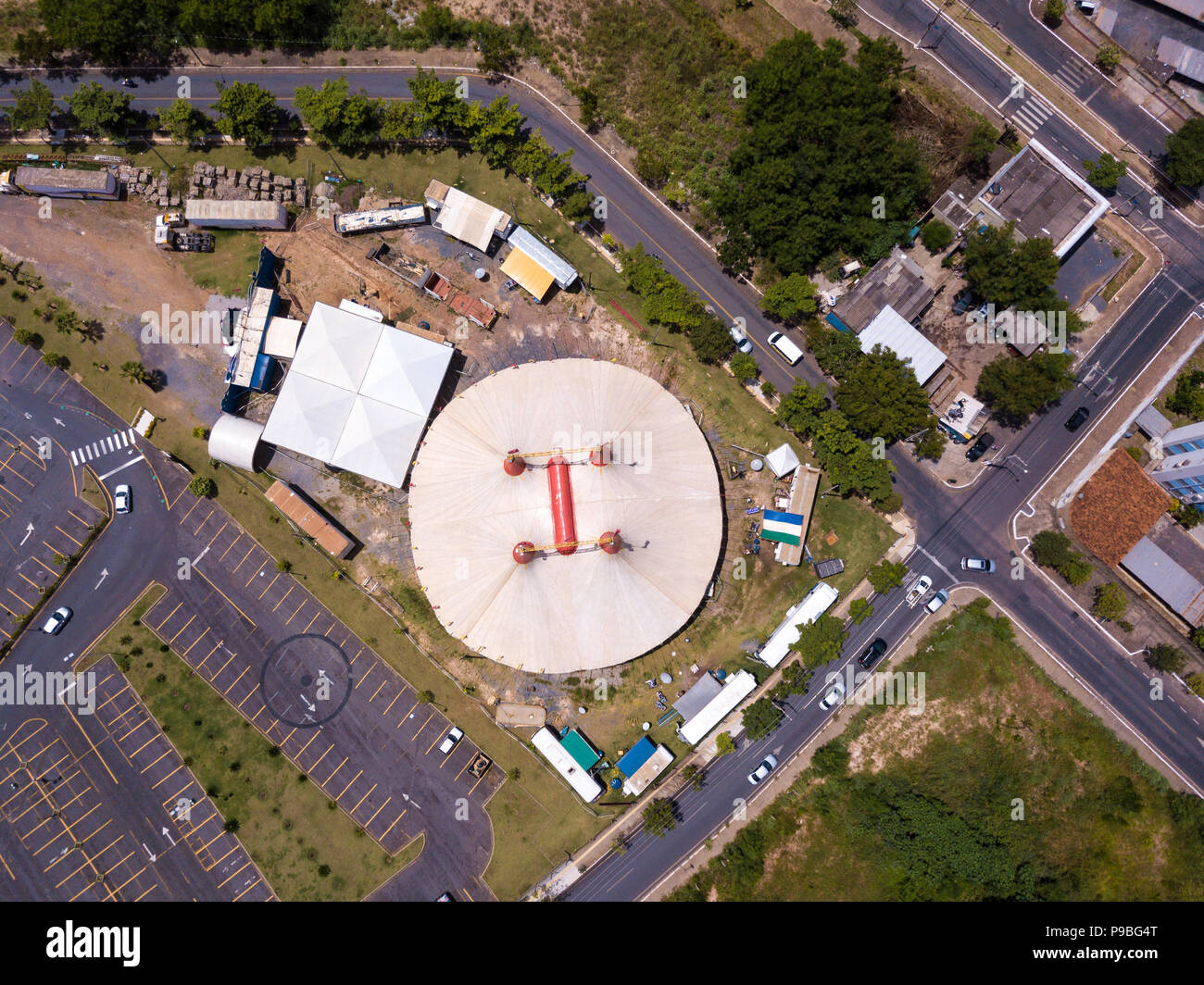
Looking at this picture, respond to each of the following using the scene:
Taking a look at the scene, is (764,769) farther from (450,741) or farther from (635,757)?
A: (450,741)

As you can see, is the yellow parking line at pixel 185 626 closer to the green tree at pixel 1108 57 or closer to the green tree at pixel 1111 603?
the green tree at pixel 1111 603

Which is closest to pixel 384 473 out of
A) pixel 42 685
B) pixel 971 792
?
pixel 42 685

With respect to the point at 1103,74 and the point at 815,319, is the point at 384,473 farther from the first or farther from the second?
the point at 1103,74

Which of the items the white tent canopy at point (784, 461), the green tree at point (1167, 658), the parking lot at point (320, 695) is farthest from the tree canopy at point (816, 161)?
the parking lot at point (320, 695)

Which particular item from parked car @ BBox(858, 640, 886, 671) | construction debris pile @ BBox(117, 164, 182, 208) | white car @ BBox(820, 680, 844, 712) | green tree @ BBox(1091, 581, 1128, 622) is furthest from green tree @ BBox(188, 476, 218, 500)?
green tree @ BBox(1091, 581, 1128, 622)

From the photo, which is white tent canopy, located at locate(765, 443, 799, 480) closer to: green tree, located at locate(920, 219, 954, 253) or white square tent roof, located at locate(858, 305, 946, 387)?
white square tent roof, located at locate(858, 305, 946, 387)
